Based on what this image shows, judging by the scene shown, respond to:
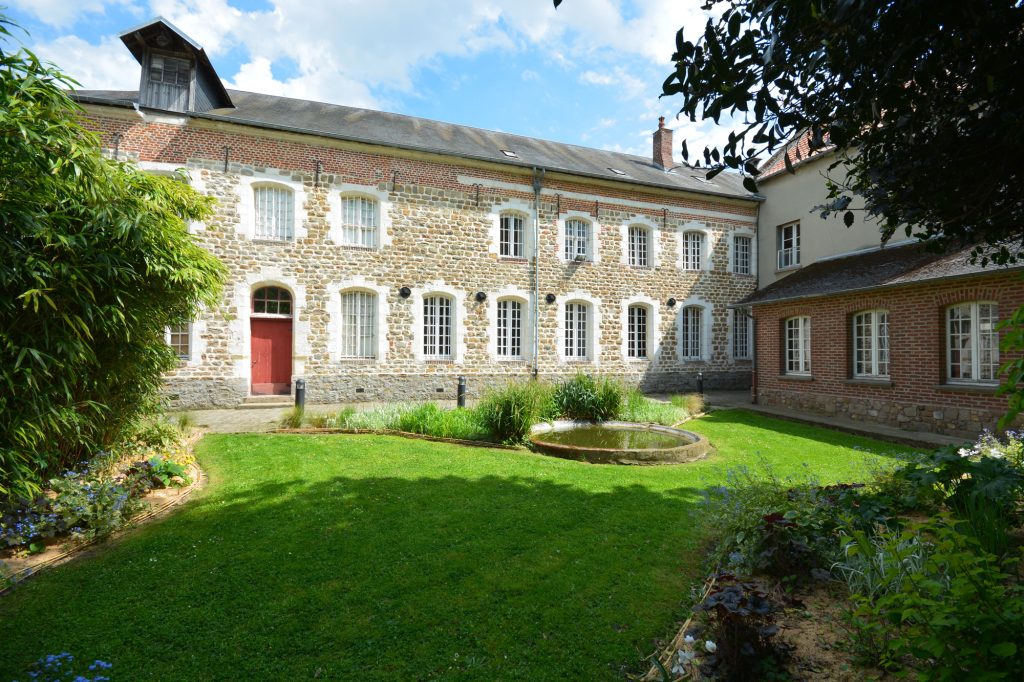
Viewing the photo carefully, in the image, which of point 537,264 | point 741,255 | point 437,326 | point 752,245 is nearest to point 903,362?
point 741,255

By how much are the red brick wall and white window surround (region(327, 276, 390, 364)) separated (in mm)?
9079

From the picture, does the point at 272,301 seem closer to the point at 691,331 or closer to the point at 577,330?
the point at 577,330

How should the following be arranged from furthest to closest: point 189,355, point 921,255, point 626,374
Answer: point 626,374 < point 189,355 < point 921,255

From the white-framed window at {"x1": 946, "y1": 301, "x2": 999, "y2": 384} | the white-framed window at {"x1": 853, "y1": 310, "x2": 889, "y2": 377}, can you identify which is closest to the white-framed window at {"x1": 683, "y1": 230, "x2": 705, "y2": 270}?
the white-framed window at {"x1": 853, "y1": 310, "x2": 889, "y2": 377}

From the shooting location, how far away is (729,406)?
39.2 ft

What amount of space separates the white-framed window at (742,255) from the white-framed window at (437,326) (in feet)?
30.3

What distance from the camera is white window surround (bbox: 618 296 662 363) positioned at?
15268 mm

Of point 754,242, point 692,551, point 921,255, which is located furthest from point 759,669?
point 754,242

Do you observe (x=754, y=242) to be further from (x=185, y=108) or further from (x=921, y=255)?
(x=185, y=108)

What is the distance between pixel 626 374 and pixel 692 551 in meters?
11.5

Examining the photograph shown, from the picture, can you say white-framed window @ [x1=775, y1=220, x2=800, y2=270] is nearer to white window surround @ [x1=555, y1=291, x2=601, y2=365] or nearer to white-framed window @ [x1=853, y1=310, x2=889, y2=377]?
white-framed window @ [x1=853, y1=310, x2=889, y2=377]

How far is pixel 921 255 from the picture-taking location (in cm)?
943

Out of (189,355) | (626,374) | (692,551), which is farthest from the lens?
(626,374)

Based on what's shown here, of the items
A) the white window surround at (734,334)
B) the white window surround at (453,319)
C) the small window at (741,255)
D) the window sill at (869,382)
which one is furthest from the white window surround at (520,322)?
the window sill at (869,382)
